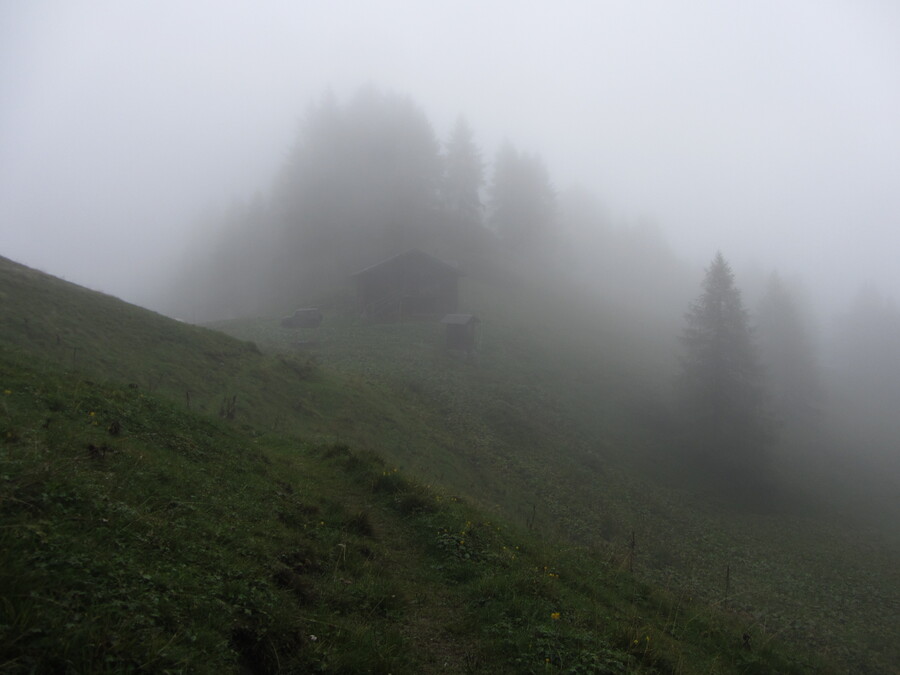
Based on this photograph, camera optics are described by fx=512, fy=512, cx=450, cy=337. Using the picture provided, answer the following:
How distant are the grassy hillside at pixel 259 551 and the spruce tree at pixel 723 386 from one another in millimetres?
13373

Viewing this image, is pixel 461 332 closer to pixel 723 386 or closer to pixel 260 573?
pixel 723 386

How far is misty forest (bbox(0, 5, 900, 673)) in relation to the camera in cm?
475

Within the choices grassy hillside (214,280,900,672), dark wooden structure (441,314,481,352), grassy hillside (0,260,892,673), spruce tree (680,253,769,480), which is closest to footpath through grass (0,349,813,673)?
grassy hillside (0,260,892,673)

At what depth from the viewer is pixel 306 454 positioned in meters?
12.2

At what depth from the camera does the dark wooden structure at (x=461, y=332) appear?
4125cm

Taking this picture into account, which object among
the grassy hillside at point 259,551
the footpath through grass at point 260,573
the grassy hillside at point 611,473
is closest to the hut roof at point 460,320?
the grassy hillside at point 611,473

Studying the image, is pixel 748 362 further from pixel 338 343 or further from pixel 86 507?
pixel 86 507

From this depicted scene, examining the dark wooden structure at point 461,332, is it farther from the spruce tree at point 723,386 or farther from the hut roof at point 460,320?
the spruce tree at point 723,386

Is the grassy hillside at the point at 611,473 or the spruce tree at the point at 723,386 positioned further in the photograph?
the spruce tree at the point at 723,386

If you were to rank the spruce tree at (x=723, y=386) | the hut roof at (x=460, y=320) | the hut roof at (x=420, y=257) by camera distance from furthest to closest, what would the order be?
1. the hut roof at (x=420, y=257)
2. the hut roof at (x=460, y=320)
3. the spruce tree at (x=723, y=386)

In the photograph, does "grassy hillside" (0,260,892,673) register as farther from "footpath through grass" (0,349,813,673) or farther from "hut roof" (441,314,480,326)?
"hut roof" (441,314,480,326)

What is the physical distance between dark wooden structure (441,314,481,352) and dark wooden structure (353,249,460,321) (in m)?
9.08

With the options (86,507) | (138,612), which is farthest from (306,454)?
(138,612)

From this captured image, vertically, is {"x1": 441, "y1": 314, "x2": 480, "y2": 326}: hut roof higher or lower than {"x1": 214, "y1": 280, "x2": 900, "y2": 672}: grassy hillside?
higher
